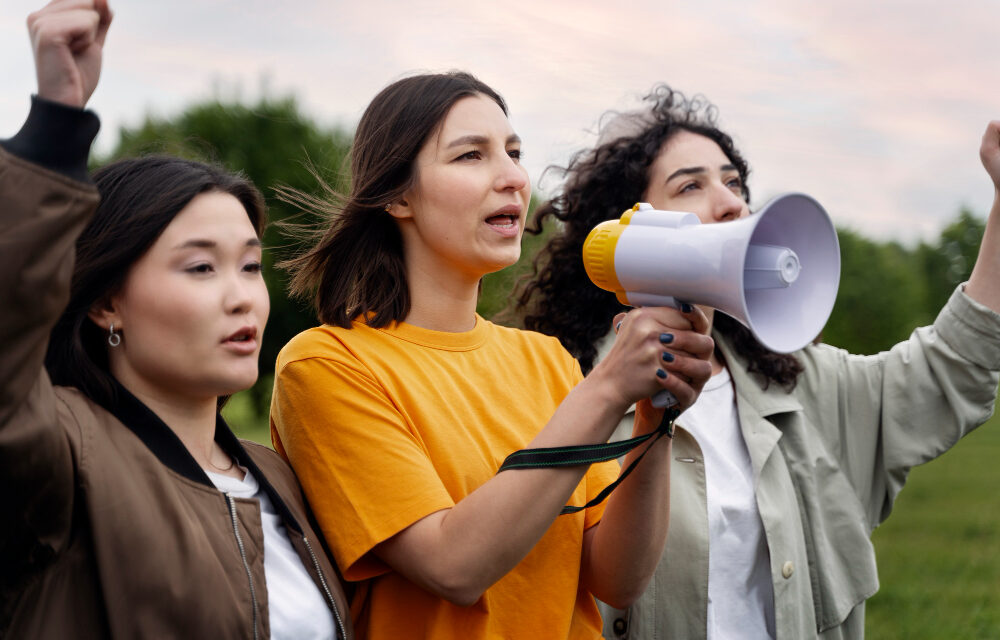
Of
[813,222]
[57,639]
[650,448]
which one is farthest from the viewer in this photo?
[650,448]

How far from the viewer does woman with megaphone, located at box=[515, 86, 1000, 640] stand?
3201 millimetres

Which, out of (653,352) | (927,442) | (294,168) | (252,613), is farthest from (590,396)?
(294,168)

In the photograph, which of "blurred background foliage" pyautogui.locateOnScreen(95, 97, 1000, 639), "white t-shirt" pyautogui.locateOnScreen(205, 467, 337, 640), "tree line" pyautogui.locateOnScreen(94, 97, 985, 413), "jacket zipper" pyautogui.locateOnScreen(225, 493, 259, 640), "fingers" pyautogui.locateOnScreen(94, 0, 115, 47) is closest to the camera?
"fingers" pyautogui.locateOnScreen(94, 0, 115, 47)

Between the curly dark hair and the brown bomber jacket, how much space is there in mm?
1750

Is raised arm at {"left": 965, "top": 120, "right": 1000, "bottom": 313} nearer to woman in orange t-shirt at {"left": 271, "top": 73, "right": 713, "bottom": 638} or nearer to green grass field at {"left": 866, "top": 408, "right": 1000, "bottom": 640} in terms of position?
woman in orange t-shirt at {"left": 271, "top": 73, "right": 713, "bottom": 638}

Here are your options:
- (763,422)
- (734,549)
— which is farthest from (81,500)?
(763,422)

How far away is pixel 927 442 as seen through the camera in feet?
11.8

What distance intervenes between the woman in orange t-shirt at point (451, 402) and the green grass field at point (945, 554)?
5237 millimetres

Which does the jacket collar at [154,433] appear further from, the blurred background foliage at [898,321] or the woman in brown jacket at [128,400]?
the blurred background foliage at [898,321]

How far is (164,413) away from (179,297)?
0.31 metres

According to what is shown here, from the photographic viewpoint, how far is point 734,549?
128 inches

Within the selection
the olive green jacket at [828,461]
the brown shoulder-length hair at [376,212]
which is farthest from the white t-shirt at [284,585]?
the olive green jacket at [828,461]

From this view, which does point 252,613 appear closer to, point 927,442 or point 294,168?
point 927,442

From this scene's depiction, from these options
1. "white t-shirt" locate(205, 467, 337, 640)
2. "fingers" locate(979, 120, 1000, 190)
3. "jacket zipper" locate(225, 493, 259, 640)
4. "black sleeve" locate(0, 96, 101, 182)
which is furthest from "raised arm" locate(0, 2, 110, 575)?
"fingers" locate(979, 120, 1000, 190)
